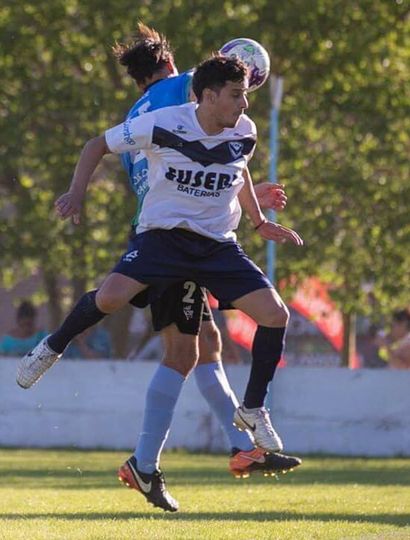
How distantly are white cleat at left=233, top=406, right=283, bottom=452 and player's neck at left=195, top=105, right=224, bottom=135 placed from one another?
1354 mm

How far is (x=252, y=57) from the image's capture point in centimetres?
771

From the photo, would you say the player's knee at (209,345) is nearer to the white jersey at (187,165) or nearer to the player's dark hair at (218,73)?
the white jersey at (187,165)

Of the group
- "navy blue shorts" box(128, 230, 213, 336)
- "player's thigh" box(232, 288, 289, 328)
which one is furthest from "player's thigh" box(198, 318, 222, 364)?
"player's thigh" box(232, 288, 289, 328)

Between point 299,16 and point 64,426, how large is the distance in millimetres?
5894

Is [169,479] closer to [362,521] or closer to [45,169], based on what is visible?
[362,521]

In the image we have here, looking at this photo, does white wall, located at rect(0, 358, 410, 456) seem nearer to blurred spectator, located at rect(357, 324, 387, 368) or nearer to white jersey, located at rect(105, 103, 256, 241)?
blurred spectator, located at rect(357, 324, 387, 368)

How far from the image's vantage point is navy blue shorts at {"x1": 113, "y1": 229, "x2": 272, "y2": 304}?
23.0 feet

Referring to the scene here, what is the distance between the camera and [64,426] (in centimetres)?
1587

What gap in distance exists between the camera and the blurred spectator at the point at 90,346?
54.9 ft

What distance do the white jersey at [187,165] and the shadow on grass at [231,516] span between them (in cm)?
159

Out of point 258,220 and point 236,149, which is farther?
point 258,220

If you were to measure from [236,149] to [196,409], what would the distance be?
345 inches

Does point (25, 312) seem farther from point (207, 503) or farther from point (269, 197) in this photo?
point (269, 197)

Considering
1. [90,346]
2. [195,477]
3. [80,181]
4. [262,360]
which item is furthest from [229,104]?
[90,346]
